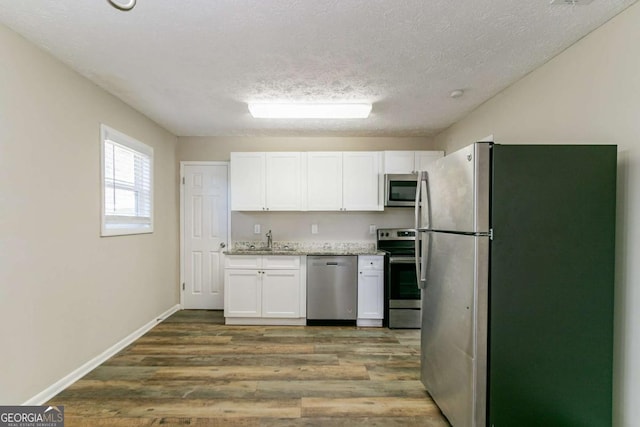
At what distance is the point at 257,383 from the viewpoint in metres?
2.43

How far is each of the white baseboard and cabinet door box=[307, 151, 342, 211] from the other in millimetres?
2445

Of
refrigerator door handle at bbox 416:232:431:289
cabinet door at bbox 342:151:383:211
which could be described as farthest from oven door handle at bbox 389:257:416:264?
refrigerator door handle at bbox 416:232:431:289

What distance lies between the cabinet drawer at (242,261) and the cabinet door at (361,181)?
4.44 feet

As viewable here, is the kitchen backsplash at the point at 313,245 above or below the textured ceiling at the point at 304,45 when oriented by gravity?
below

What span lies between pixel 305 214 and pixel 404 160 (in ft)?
5.14

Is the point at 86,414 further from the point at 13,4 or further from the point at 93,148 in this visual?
the point at 13,4

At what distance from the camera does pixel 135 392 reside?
2.29 m

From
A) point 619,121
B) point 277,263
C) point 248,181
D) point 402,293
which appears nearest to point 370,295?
point 402,293

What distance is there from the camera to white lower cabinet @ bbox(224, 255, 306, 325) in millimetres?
3727

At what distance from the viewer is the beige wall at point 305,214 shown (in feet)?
14.1

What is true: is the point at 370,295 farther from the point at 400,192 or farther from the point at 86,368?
the point at 86,368

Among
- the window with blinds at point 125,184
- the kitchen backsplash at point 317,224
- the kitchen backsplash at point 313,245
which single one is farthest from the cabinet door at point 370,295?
the window with blinds at point 125,184

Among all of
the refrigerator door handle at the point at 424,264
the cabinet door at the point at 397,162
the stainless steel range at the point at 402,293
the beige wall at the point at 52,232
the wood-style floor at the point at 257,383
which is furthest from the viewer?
the cabinet door at the point at 397,162

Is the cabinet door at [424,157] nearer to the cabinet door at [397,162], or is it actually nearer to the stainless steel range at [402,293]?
the cabinet door at [397,162]
